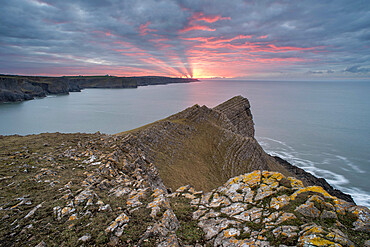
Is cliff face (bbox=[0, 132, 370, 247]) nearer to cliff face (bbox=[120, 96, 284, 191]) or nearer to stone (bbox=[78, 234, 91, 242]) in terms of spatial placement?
stone (bbox=[78, 234, 91, 242])

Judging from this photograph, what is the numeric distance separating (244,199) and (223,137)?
30.7m

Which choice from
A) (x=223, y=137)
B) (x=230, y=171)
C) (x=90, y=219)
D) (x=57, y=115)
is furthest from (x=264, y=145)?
(x=57, y=115)

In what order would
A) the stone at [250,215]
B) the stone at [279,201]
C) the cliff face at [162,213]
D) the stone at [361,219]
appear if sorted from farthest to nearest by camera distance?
the stone at [279,201], the stone at [250,215], the stone at [361,219], the cliff face at [162,213]

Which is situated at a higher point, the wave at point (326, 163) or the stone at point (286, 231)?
the stone at point (286, 231)

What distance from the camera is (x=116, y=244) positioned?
7309 millimetres

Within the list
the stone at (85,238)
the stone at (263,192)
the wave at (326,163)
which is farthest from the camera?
the wave at (326,163)

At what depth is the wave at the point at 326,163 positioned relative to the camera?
140 feet

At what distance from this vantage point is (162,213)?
368 inches

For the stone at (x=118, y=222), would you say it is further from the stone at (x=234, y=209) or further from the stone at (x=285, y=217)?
the stone at (x=285, y=217)

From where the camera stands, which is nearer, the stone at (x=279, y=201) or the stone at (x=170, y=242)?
the stone at (x=170, y=242)

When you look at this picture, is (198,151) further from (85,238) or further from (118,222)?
(85,238)

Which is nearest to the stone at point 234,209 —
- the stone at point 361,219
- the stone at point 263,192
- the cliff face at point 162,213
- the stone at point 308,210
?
the cliff face at point 162,213

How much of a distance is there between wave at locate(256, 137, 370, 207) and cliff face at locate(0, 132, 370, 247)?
143 ft

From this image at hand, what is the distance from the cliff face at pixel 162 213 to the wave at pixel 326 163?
43646mm
